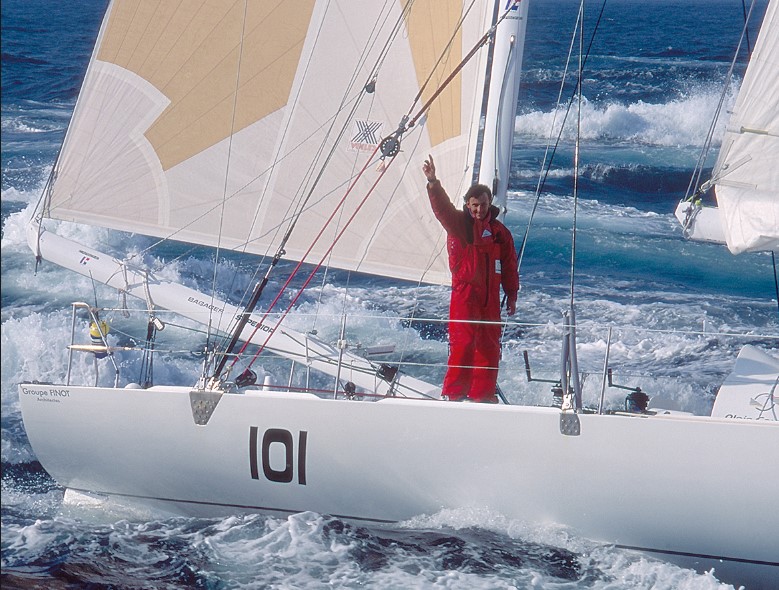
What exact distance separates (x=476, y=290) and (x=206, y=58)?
203 centimetres

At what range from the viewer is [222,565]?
5055 millimetres

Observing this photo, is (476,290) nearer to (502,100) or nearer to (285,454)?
(502,100)

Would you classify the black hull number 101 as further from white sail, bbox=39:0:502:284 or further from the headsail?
the headsail

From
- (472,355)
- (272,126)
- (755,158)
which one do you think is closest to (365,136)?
(272,126)

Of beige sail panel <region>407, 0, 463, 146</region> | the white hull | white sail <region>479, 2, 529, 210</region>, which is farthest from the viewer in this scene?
beige sail panel <region>407, 0, 463, 146</region>

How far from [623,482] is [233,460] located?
1878 mm

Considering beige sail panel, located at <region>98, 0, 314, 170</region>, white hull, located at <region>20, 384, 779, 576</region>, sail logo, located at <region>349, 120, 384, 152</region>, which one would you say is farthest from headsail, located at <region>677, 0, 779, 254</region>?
beige sail panel, located at <region>98, 0, 314, 170</region>

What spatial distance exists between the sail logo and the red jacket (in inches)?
36.1

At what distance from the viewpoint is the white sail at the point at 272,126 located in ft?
19.2

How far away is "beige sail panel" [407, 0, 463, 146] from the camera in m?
5.76

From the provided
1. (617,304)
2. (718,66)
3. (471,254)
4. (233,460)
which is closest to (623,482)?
(471,254)

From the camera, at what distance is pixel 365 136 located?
5.96 meters

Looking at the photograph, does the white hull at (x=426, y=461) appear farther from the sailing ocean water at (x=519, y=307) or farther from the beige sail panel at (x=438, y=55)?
the beige sail panel at (x=438, y=55)

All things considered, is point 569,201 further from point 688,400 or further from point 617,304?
point 688,400
